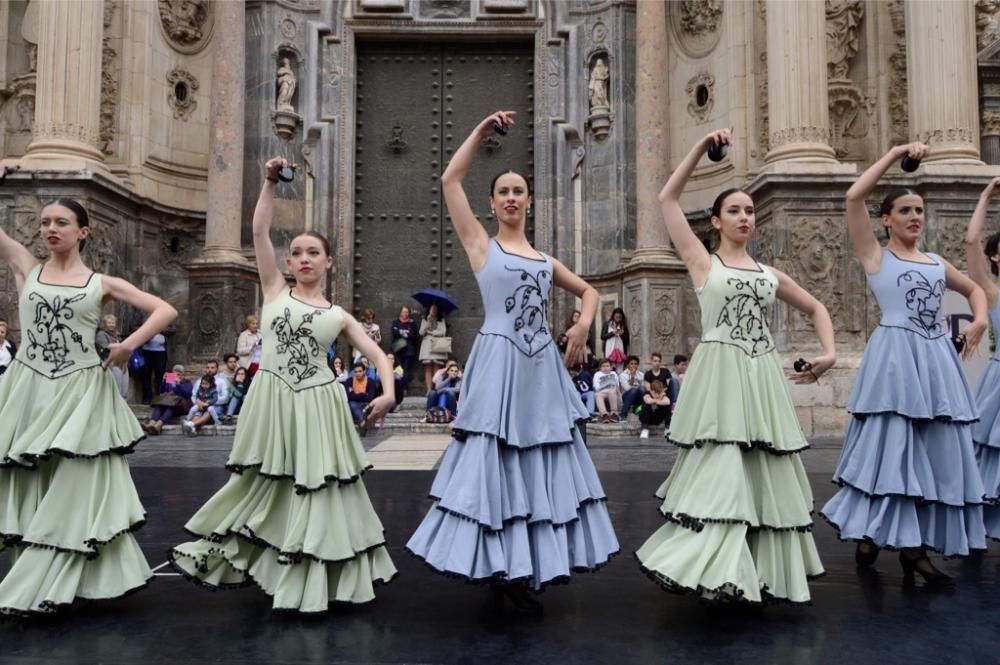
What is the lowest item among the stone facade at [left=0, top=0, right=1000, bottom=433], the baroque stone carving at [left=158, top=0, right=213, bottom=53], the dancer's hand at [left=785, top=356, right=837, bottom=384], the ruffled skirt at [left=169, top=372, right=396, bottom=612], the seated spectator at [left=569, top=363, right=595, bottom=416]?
the ruffled skirt at [left=169, top=372, right=396, bottom=612]

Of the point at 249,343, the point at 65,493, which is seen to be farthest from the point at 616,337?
the point at 65,493

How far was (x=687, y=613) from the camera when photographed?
13.0 feet

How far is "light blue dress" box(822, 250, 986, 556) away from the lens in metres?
4.57

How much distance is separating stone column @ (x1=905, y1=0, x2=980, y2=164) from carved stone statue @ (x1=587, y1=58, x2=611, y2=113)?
520 cm

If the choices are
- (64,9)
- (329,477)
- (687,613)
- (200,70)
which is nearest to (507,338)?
(329,477)

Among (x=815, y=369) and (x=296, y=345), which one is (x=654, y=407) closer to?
(x=815, y=369)

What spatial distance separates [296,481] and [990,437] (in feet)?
13.6

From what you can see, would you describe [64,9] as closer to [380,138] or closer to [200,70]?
[200,70]

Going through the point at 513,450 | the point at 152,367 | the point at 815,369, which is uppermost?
the point at 152,367

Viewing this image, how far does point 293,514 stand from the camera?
393cm

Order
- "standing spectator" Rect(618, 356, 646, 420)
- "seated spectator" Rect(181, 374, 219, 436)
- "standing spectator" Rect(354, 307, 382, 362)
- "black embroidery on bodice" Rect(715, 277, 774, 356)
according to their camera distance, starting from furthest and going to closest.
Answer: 1. "standing spectator" Rect(354, 307, 382, 362)
2. "standing spectator" Rect(618, 356, 646, 420)
3. "seated spectator" Rect(181, 374, 219, 436)
4. "black embroidery on bodice" Rect(715, 277, 774, 356)

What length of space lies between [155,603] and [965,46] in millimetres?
12558

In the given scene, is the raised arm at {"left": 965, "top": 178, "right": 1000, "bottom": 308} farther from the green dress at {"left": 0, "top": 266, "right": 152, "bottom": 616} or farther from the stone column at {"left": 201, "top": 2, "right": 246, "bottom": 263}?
→ the stone column at {"left": 201, "top": 2, "right": 246, "bottom": 263}

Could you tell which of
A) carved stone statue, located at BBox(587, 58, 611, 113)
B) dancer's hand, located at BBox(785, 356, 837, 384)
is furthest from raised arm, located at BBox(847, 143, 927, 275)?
carved stone statue, located at BBox(587, 58, 611, 113)
